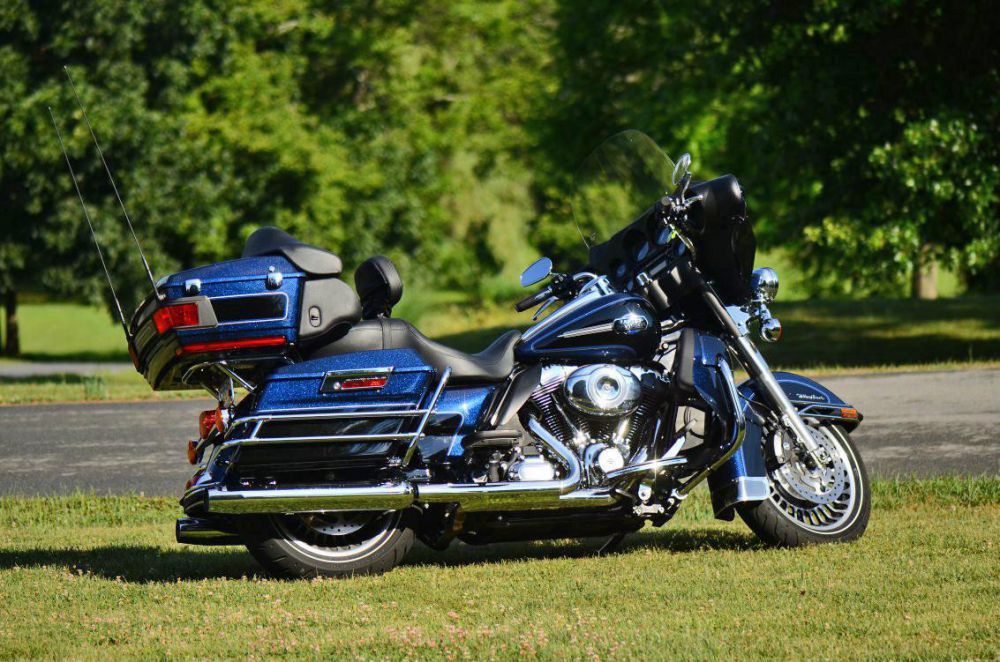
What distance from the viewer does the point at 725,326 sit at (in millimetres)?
6461

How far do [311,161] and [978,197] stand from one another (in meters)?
17.6

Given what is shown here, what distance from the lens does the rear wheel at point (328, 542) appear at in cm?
603

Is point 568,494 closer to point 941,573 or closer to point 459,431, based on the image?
point 459,431

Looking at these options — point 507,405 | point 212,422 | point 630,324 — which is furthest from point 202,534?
point 630,324

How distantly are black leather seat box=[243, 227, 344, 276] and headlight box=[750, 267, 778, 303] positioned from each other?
6.52 feet

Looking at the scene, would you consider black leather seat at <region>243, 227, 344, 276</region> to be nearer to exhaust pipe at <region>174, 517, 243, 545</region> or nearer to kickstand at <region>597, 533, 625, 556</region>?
exhaust pipe at <region>174, 517, 243, 545</region>

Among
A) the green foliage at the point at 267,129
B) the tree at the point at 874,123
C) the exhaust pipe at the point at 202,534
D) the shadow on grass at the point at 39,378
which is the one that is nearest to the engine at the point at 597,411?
the exhaust pipe at the point at 202,534

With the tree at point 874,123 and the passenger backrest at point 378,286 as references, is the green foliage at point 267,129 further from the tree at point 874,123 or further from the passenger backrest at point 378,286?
the passenger backrest at point 378,286

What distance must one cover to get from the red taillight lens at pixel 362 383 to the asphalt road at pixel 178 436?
3.73 meters

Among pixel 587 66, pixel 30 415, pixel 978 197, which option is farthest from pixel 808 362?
pixel 587 66

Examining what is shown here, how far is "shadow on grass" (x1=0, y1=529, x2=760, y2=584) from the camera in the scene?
6484 millimetres

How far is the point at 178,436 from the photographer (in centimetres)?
1216

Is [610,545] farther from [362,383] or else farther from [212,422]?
[212,422]

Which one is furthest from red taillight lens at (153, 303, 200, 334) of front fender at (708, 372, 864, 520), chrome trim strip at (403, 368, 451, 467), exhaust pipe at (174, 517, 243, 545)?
front fender at (708, 372, 864, 520)
